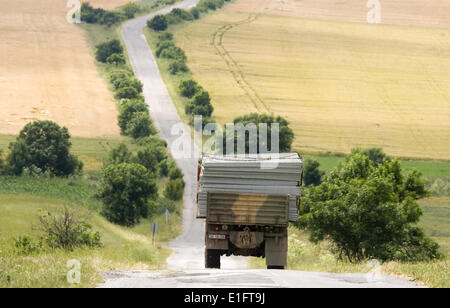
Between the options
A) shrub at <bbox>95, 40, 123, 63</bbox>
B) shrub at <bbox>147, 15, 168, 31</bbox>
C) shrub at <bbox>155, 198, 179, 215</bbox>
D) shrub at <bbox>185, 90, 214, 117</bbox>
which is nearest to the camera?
shrub at <bbox>155, 198, 179, 215</bbox>

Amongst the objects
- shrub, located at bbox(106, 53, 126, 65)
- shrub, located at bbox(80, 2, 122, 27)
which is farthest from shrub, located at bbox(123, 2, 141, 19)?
shrub, located at bbox(106, 53, 126, 65)

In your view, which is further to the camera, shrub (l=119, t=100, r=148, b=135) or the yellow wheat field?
the yellow wheat field

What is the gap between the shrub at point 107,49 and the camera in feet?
479

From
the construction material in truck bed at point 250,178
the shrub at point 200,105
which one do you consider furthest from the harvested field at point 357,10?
the construction material in truck bed at point 250,178

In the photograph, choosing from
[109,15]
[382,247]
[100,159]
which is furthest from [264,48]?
[382,247]

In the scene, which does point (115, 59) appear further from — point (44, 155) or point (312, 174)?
point (312, 174)

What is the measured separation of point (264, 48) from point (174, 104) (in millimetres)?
32020

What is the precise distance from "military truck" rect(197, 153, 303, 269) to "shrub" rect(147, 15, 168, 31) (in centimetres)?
14985

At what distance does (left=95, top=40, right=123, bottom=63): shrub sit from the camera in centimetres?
14600

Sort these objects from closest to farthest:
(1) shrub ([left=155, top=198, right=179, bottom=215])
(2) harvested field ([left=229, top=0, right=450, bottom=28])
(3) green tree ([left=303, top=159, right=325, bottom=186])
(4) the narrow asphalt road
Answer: (4) the narrow asphalt road < (1) shrub ([left=155, top=198, right=179, bottom=215]) < (3) green tree ([left=303, top=159, right=325, bottom=186]) < (2) harvested field ([left=229, top=0, right=450, bottom=28])

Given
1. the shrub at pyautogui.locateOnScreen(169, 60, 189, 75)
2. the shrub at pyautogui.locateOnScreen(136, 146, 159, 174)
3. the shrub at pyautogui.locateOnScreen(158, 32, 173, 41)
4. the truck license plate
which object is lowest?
the shrub at pyautogui.locateOnScreen(136, 146, 159, 174)

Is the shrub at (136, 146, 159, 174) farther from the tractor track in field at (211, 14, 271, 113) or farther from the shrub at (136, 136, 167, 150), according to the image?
the tractor track in field at (211, 14, 271, 113)

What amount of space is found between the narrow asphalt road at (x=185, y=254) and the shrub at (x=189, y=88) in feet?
9.61
